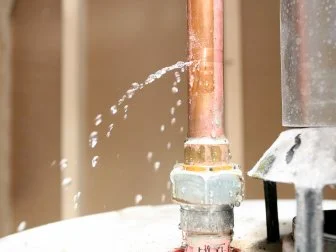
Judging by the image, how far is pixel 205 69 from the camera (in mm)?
437

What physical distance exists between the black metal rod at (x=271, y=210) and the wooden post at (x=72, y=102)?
68 centimetres

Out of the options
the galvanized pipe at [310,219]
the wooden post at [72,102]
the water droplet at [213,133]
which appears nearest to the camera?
the galvanized pipe at [310,219]

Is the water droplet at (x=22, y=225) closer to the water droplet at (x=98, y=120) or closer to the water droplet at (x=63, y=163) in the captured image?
the water droplet at (x=63, y=163)

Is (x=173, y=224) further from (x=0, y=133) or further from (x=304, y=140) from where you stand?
(x=0, y=133)

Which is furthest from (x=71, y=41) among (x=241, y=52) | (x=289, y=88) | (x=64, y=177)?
(x=289, y=88)

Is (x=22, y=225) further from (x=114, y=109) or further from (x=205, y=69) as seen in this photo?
(x=205, y=69)

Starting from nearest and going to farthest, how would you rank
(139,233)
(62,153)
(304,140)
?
(304,140) < (139,233) < (62,153)

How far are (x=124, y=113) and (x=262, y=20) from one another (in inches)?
17.9

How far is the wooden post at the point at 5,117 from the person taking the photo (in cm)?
118

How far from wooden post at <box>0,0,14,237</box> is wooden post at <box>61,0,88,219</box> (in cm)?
18

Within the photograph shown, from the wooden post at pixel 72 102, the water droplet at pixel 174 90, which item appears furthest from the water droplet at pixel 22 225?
the water droplet at pixel 174 90

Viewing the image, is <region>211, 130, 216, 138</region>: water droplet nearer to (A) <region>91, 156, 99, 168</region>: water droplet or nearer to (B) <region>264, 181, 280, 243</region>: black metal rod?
(B) <region>264, 181, 280, 243</region>: black metal rod

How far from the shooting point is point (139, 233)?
0.60 m

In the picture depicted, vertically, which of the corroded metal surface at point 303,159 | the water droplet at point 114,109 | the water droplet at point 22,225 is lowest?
the water droplet at point 22,225
